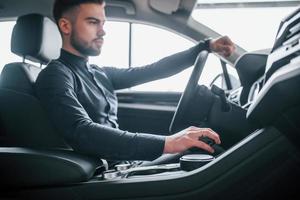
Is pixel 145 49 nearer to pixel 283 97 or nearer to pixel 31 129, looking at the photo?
pixel 31 129

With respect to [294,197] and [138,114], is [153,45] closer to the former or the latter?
[138,114]

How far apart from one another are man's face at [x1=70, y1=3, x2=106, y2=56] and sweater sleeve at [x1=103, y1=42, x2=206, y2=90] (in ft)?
1.11

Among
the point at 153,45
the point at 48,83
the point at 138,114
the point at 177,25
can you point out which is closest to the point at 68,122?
the point at 48,83

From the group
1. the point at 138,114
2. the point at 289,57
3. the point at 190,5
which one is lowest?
the point at 138,114

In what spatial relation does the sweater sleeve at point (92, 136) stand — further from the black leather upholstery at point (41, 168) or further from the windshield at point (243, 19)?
the windshield at point (243, 19)

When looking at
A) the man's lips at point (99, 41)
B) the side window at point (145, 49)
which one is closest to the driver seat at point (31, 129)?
the man's lips at point (99, 41)

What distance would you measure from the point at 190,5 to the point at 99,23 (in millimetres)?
1168

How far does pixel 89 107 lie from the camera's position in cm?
150

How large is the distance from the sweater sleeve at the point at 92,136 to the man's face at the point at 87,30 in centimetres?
38

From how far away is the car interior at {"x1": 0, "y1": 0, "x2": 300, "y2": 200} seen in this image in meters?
0.95

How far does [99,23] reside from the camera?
1635 mm

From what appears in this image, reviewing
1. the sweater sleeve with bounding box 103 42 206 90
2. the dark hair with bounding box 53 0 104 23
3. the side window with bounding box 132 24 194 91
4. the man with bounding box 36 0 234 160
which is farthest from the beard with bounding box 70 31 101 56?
the side window with bounding box 132 24 194 91

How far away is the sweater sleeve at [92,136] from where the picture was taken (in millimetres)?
1167

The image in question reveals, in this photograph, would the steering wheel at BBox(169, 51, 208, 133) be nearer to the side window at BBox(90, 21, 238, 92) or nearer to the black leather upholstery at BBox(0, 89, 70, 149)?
the black leather upholstery at BBox(0, 89, 70, 149)
